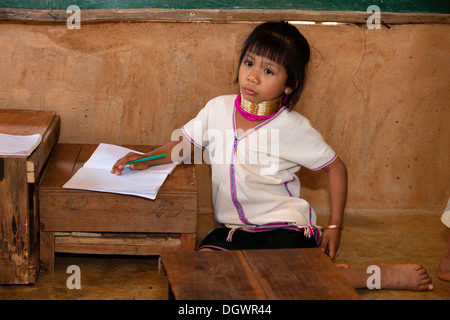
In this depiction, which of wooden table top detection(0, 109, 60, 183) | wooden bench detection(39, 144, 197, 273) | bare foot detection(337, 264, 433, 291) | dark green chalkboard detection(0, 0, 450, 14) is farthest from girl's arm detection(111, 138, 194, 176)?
bare foot detection(337, 264, 433, 291)

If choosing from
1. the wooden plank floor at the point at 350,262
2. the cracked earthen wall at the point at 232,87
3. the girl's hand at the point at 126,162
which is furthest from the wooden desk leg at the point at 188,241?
the cracked earthen wall at the point at 232,87

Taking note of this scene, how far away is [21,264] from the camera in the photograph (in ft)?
6.61

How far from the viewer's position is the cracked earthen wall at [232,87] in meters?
2.59

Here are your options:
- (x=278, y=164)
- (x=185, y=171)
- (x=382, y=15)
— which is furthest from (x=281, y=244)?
(x=382, y=15)

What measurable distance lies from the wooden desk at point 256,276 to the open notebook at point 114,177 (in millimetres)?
442

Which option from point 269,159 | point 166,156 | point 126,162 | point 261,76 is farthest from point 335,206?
point 126,162

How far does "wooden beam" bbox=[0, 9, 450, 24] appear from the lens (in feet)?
8.18

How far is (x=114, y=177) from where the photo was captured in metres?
2.14

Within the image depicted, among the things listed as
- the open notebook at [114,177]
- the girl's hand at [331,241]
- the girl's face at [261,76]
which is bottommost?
the girl's hand at [331,241]

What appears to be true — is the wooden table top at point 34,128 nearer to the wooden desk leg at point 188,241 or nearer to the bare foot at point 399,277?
the wooden desk leg at point 188,241

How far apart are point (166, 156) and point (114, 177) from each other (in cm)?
27

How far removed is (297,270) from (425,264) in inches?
41.5

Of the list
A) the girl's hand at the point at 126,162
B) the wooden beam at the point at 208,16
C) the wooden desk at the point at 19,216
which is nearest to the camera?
the wooden desk at the point at 19,216

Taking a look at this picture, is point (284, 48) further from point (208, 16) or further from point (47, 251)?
point (47, 251)
